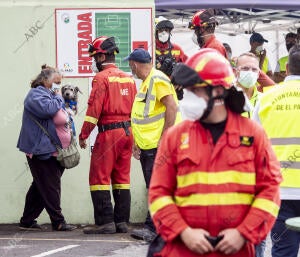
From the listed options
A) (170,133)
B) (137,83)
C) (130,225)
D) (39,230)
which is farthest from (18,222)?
(170,133)

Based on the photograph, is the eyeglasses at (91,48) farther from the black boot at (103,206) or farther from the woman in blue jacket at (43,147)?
the black boot at (103,206)

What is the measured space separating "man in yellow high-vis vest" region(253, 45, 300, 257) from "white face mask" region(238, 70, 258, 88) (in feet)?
3.73

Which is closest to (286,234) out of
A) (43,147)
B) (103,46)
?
(103,46)

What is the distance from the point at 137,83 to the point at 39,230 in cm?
210

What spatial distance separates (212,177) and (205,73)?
516 mm

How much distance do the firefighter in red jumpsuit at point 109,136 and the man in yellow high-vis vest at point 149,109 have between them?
Answer: 603mm

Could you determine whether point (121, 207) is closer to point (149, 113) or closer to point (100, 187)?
point (100, 187)

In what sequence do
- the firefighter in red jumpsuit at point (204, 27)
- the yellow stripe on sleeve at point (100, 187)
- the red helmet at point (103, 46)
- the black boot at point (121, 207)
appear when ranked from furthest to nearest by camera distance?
the firefighter in red jumpsuit at point (204, 27)
the black boot at point (121, 207)
the yellow stripe on sleeve at point (100, 187)
the red helmet at point (103, 46)

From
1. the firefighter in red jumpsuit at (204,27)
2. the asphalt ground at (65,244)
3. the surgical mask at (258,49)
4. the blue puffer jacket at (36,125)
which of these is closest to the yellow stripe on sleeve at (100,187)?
the asphalt ground at (65,244)

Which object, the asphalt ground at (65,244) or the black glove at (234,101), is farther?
the asphalt ground at (65,244)

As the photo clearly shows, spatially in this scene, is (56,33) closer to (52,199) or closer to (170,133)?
(52,199)

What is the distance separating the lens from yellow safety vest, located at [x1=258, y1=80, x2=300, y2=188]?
666 cm

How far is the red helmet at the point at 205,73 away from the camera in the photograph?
4691 mm

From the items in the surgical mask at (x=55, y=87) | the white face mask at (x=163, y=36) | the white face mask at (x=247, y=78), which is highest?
the white face mask at (x=163, y=36)
